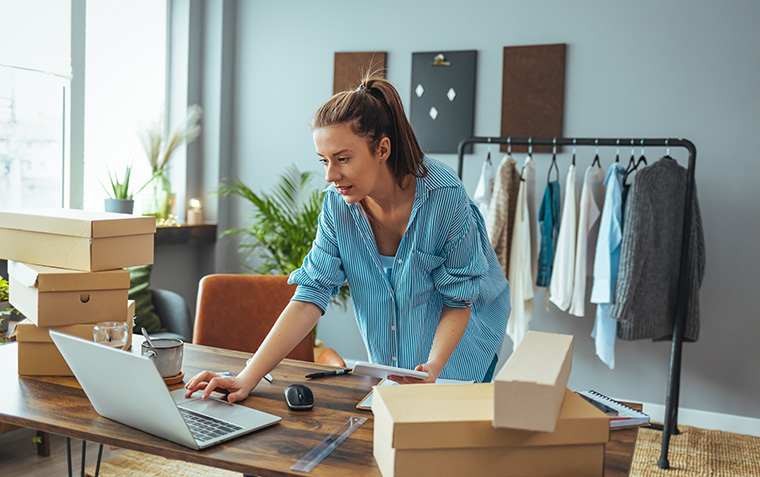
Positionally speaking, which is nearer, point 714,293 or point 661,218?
point 661,218

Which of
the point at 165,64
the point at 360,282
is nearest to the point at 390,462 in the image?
the point at 360,282

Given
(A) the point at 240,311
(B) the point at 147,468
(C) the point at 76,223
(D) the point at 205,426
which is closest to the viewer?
(D) the point at 205,426


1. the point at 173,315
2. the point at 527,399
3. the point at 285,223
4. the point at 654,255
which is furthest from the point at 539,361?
the point at 285,223

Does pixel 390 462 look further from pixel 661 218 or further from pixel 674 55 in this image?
pixel 674 55

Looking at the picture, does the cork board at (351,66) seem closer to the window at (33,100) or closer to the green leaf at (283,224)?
the green leaf at (283,224)

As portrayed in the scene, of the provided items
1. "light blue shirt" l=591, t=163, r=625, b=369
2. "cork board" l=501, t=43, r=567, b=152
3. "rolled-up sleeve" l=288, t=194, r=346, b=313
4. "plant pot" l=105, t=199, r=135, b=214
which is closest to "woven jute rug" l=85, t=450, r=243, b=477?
"plant pot" l=105, t=199, r=135, b=214

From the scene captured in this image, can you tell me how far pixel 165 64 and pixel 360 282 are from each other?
10.3ft

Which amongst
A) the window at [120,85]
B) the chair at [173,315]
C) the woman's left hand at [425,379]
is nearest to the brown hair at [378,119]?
the woman's left hand at [425,379]

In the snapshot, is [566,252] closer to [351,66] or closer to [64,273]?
[351,66]

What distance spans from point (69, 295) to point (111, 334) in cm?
16

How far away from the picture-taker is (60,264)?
162cm

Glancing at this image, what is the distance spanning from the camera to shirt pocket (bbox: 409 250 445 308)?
5.59 ft

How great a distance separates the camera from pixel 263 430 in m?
1.25

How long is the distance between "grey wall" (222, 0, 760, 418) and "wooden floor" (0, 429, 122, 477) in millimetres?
2380
